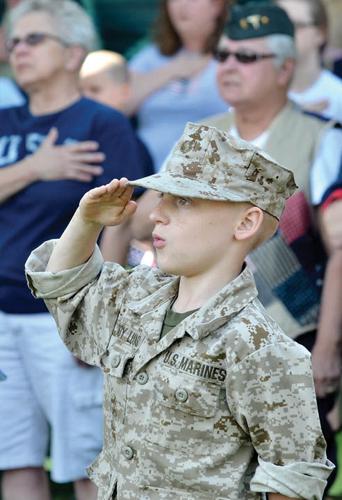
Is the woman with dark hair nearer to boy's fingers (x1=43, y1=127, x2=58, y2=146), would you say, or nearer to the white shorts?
boy's fingers (x1=43, y1=127, x2=58, y2=146)


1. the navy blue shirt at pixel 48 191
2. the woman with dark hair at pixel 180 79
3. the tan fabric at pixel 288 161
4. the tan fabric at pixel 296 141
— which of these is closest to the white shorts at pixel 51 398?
the navy blue shirt at pixel 48 191

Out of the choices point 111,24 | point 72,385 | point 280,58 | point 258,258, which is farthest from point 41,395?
point 111,24

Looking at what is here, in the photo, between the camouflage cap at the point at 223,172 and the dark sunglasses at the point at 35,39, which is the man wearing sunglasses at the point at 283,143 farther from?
the camouflage cap at the point at 223,172

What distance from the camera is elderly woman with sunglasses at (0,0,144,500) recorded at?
4.48m

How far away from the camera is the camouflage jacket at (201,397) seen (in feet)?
8.42

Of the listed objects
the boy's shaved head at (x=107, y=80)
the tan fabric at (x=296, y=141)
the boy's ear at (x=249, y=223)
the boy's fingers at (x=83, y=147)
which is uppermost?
the boy's ear at (x=249, y=223)

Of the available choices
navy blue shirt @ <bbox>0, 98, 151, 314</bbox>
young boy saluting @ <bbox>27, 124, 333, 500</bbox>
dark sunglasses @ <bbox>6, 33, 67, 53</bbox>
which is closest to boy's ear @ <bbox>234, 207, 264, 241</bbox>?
Answer: young boy saluting @ <bbox>27, 124, 333, 500</bbox>

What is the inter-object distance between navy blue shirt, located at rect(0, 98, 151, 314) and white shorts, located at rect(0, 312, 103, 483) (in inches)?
4.1

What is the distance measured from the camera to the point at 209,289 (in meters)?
2.75

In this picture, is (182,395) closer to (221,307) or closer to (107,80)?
(221,307)

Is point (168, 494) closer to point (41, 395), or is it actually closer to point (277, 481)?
point (277, 481)

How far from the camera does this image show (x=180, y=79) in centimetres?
565

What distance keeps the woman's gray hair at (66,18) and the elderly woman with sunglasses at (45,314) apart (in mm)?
379

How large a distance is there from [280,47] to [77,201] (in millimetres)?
1036
